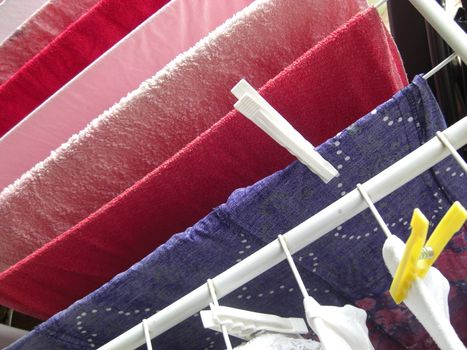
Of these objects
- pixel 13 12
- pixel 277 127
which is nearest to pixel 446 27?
pixel 277 127

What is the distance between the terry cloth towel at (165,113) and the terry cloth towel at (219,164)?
6cm

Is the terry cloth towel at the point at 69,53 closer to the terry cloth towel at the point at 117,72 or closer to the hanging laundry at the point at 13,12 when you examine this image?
the terry cloth towel at the point at 117,72

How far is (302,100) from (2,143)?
0.39m

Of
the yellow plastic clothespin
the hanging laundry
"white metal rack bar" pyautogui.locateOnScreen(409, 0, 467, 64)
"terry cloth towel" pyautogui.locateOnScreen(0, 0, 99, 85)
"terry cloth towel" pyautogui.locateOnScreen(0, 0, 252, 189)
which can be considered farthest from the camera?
the hanging laundry

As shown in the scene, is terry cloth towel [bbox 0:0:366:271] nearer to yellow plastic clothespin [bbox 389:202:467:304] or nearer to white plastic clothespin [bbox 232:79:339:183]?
white plastic clothespin [bbox 232:79:339:183]

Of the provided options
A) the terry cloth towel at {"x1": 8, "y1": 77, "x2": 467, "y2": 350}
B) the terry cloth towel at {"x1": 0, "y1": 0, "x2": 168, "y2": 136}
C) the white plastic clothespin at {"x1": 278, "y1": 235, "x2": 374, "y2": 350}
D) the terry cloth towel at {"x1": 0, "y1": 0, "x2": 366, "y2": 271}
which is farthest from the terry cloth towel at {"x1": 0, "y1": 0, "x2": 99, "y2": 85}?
the white plastic clothespin at {"x1": 278, "y1": 235, "x2": 374, "y2": 350}

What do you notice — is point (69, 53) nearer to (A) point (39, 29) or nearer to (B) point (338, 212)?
(A) point (39, 29)

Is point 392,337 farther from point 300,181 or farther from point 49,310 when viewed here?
point 49,310

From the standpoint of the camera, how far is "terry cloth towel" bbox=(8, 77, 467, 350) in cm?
45

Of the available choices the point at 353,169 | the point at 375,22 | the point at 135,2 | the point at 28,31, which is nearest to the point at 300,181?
the point at 353,169

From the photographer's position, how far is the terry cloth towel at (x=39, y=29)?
0.72 metres

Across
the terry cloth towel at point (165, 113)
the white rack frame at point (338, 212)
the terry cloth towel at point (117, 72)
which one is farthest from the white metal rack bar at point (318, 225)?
the terry cloth towel at point (117, 72)

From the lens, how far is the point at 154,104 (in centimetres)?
49

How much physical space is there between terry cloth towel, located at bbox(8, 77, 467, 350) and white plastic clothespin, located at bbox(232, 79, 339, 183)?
0.02 m
